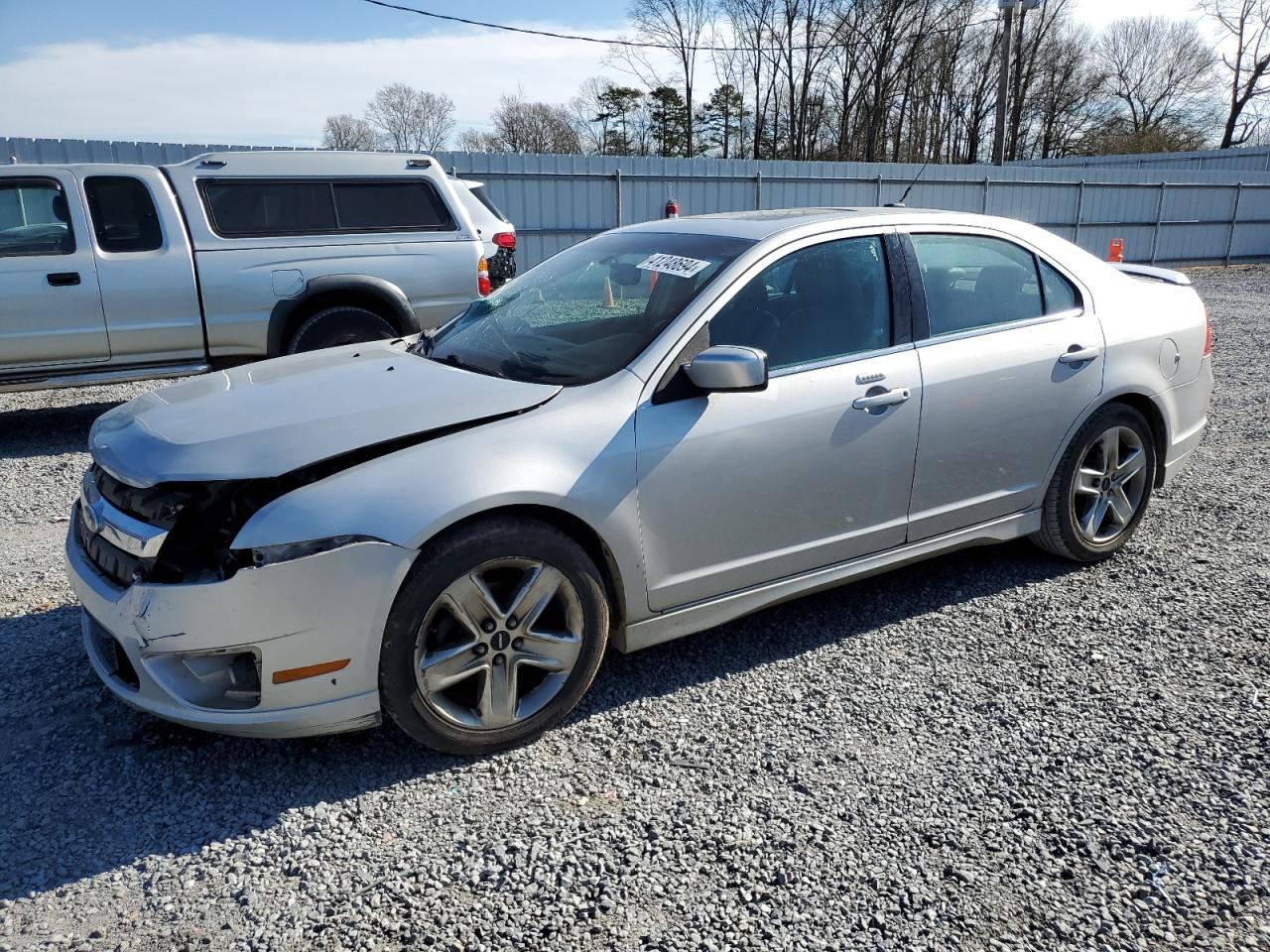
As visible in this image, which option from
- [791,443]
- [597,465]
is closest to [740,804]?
[597,465]

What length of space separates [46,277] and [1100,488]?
7.11 metres

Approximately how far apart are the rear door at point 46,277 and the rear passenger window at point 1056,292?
256 inches

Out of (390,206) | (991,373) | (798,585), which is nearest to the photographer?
(798,585)

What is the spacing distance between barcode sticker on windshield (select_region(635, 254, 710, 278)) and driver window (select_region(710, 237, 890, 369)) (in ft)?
0.77

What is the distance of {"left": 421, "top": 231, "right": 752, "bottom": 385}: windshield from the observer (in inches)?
132

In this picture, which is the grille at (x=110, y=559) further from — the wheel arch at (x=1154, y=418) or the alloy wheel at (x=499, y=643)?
the wheel arch at (x=1154, y=418)

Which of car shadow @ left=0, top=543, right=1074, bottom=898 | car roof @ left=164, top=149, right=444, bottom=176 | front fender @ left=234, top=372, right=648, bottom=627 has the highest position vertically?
car roof @ left=164, top=149, right=444, bottom=176

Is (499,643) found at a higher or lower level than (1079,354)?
lower

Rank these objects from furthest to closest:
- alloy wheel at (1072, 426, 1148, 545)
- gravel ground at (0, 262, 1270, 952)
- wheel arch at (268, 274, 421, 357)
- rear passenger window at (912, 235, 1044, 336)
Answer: wheel arch at (268, 274, 421, 357) < alloy wheel at (1072, 426, 1148, 545) < rear passenger window at (912, 235, 1044, 336) < gravel ground at (0, 262, 1270, 952)

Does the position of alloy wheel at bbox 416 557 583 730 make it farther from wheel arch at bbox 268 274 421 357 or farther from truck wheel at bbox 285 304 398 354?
truck wheel at bbox 285 304 398 354

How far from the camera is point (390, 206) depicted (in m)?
8.03

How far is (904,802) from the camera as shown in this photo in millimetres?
2783

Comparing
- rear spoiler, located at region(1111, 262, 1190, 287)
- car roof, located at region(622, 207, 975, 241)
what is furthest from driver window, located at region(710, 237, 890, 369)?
rear spoiler, located at region(1111, 262, 1190, 287)

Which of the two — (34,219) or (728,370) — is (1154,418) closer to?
(728,370)
